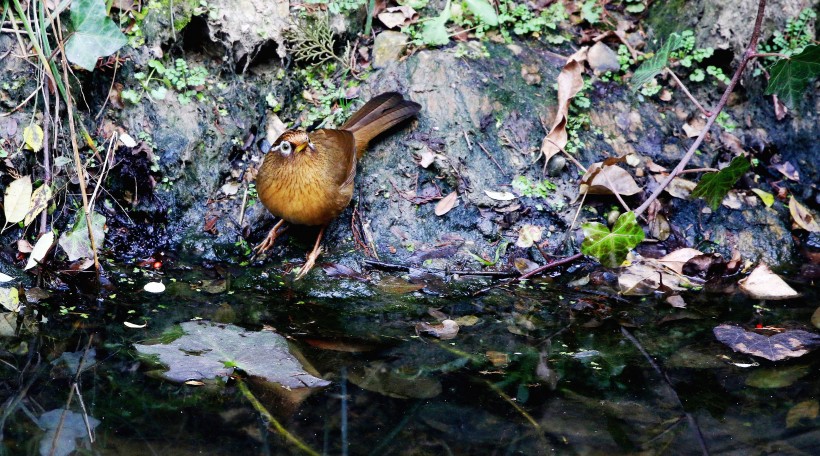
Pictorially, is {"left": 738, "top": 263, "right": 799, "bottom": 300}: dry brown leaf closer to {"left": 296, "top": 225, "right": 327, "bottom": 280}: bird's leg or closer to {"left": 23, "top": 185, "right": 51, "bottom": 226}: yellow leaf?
{"left": 296, "top": 225, "right": 327, "bottom": 280}: bird's leg

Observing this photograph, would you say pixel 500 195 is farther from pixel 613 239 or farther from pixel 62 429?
pixel 62 429

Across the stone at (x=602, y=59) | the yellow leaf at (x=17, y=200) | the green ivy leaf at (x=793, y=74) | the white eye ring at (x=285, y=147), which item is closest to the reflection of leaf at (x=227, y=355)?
the white eye ring at (x=285, y=147)

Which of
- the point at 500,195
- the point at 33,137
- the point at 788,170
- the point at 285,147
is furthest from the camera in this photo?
the point at 788,170

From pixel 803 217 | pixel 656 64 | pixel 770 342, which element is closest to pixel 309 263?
pixel 656 64

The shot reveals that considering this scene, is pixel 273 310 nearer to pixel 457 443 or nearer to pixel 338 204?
pixel 338 204

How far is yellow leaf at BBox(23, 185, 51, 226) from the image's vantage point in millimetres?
4727

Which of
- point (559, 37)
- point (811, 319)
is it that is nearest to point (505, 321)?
point (811, 319)

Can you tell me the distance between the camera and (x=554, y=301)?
477cm

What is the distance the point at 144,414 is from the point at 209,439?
0.37m

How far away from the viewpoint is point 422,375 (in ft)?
12.4

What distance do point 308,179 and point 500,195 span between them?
4.62 ft

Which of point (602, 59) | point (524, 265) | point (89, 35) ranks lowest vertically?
point (524, 265)

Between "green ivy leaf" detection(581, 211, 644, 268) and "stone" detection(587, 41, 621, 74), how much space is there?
A: 67.9 inches

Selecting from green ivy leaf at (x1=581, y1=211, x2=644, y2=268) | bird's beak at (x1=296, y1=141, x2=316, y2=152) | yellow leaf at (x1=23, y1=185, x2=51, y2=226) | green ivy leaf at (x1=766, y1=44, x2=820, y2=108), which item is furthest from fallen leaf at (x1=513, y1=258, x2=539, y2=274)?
yellow leaf at (x1=23, y1=185, x2=51, y2=226)
